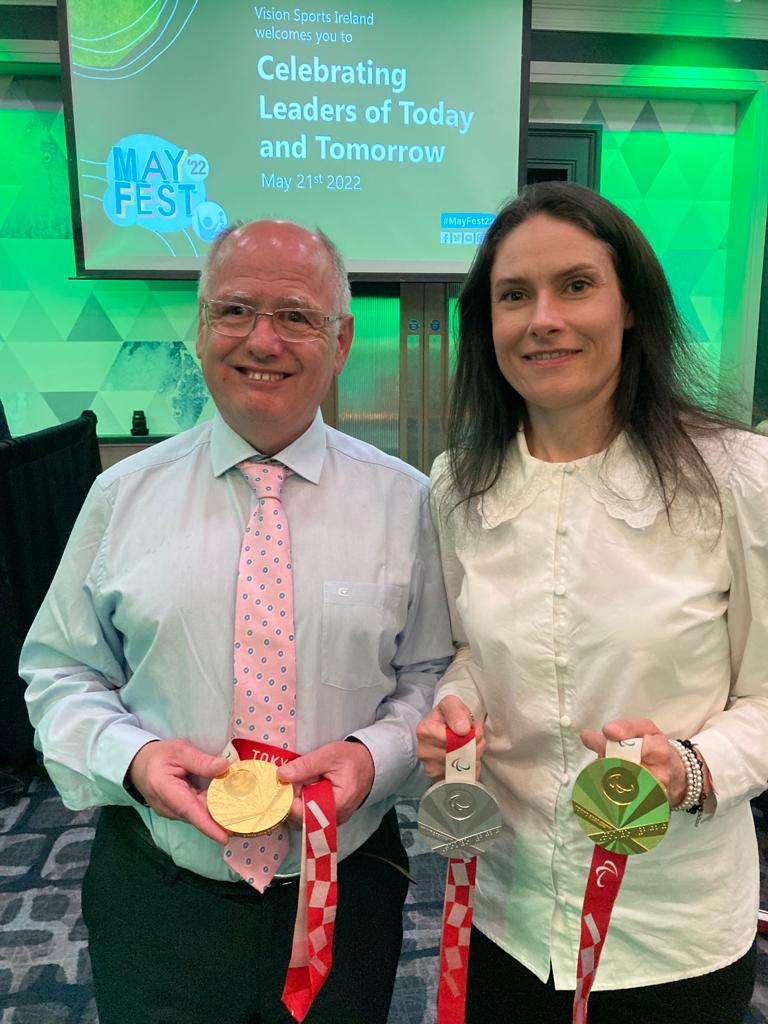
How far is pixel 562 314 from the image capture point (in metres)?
1.10

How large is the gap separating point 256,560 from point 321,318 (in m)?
0.46

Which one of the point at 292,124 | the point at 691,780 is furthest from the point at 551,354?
the point at 292,124

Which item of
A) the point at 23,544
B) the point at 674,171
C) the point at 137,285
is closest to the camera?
the point at 23,544

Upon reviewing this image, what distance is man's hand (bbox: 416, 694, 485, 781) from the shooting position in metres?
1.07

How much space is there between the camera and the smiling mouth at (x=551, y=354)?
3.65ft

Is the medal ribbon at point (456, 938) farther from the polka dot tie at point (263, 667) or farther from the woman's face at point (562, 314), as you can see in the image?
the woman's face at point (562, 314)

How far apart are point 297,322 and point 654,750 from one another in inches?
35.8

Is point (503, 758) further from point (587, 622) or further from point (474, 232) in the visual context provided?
point (474, 232)

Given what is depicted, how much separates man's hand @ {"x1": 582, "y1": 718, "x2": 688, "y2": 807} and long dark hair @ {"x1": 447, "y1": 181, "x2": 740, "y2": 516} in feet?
1.06

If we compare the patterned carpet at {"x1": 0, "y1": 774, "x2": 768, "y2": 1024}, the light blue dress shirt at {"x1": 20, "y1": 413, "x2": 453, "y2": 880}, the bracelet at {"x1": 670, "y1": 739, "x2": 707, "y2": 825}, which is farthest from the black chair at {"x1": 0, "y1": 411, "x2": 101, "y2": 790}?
the bracelet at {"x1": 670, "y1": 739, "x2": 707, "y2": 825}

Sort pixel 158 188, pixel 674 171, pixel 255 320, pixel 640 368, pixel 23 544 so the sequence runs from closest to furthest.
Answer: pixel 640 368
pixel 255 320
pixel 23 544
pixel 158 188
pixel 674 171

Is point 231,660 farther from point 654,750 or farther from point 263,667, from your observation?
point 654,750

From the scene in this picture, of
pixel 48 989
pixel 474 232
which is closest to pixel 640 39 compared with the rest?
pixel 474 232

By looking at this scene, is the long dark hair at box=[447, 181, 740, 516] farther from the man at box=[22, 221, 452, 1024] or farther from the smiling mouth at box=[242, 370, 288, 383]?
the smiling mouth at box=[242, 370, 288, 383]
